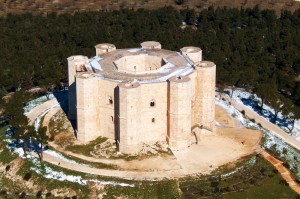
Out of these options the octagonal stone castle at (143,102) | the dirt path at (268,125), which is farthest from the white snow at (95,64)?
the dirt path at (268,125)

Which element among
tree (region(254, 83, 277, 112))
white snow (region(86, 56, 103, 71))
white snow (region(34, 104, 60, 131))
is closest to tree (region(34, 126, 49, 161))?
white snow (region(34, 104, 60, 131))

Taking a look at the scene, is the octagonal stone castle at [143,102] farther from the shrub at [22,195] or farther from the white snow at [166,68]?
the shrub at [22,195]

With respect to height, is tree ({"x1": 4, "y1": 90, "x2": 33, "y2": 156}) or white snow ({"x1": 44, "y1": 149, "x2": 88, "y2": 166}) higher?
tree ({"x1": 4, "y1": 90, "x2": 33, "y2": 156})

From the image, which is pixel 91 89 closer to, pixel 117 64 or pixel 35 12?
pixel 117 64

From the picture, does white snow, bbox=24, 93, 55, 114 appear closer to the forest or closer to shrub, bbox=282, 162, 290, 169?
the forest

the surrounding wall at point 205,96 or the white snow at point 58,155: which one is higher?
the surrounding wall at point 205,96

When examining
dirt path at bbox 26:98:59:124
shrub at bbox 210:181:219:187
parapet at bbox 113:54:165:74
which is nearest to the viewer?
shrub at bbox 210:181:219:187

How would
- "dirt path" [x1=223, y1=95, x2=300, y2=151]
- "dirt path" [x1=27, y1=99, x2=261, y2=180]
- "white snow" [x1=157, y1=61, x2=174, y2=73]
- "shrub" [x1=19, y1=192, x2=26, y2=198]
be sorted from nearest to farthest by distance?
"shrub" [x1=19, y1=192, x2=26, y2=198] → "dirt path" [x1=27, y1=99, x2=261, y2=180] → "white snow" [x1=157, y1=61, x2=174, y2=73] → "dirt path" [x1=223, y1=95, x2=300, y2=151]
